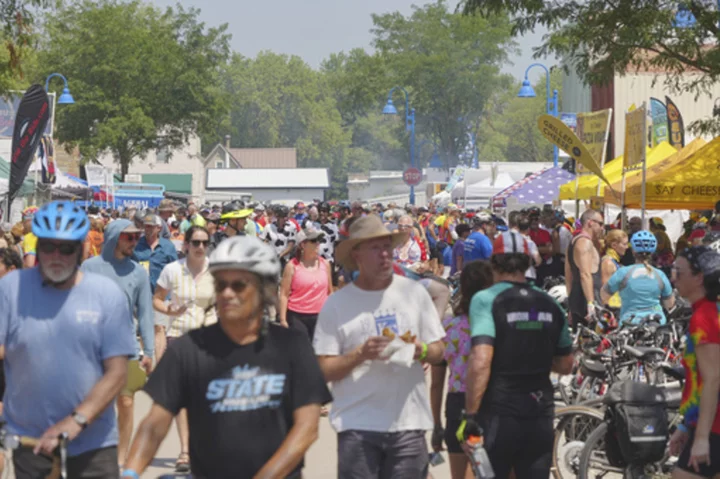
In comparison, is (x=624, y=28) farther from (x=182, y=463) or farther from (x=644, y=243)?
(x=182, y=463)

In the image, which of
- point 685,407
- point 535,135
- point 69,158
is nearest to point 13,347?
point 685,407

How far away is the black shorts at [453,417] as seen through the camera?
21.6ft

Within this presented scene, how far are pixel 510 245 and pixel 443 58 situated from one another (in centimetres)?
7959

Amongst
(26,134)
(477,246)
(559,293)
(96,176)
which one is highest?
(26,134)

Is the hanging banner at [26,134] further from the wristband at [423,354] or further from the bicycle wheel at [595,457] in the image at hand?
the wristband at [423,354]

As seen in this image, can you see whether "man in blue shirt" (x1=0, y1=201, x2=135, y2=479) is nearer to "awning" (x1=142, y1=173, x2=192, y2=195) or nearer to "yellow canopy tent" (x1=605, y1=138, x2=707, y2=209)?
"yellow canopy tent" (x1=605, y1=138, x2=707, y2=209)

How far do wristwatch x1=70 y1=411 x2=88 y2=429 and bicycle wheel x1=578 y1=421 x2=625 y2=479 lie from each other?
3422 millimetres

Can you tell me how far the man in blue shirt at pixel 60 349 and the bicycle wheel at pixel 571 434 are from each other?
355 cm

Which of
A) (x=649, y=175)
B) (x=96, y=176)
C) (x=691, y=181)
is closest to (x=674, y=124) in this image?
(x=649, y=175)

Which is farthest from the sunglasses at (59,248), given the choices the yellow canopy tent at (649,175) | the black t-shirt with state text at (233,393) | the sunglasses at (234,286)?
the yellow canopy tent at (649,175)

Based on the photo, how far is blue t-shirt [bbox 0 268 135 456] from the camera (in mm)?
4910

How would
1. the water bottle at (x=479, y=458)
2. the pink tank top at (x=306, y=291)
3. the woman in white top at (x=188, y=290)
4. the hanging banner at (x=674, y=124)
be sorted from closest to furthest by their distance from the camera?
1. the water bottle at (x=479, y=458)
2. the woman in white top at (x=188, y=290)
3. the pink tank top at (x=306, y=291)
4. the hanging banner at (x=674, y=124)

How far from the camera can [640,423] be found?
6309mm

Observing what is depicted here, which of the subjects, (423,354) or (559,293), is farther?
(559,293)
